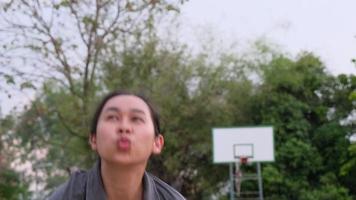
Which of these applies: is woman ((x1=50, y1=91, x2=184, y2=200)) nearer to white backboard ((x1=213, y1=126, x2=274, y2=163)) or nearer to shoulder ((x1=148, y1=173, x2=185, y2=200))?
shoulder ((x1=148, y1=173, x2=185, y2=200))

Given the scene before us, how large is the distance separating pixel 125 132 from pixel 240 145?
50.2ft

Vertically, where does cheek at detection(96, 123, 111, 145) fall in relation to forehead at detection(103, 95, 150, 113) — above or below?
below

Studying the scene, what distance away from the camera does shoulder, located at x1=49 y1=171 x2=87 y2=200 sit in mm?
2027

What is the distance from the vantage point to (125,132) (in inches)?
77.8

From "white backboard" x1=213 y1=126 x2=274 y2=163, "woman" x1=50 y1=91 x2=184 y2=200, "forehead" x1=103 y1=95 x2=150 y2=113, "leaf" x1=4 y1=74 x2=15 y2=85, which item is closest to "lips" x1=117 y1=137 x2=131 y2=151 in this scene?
"woman" x1=50 y1=91 x2=184 y2=200

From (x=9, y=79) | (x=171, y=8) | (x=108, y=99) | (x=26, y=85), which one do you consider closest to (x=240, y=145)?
(x=171, y=8)

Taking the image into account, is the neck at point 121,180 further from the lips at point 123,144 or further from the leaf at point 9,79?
the leaf at point 9,79

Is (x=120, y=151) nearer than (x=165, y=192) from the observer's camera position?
Yes

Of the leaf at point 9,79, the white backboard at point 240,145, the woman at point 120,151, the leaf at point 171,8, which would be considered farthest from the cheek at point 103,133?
the white backboard at point 240,145

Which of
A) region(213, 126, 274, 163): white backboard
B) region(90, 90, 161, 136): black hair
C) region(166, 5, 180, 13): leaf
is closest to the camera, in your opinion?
region(90, 90, 161, 136): black hair

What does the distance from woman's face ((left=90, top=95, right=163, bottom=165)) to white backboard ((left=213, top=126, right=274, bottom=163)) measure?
1506 cm

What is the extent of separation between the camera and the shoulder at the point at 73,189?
6.65 ft

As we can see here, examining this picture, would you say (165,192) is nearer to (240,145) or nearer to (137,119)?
(137,119)

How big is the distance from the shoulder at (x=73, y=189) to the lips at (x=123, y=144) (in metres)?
0.18
